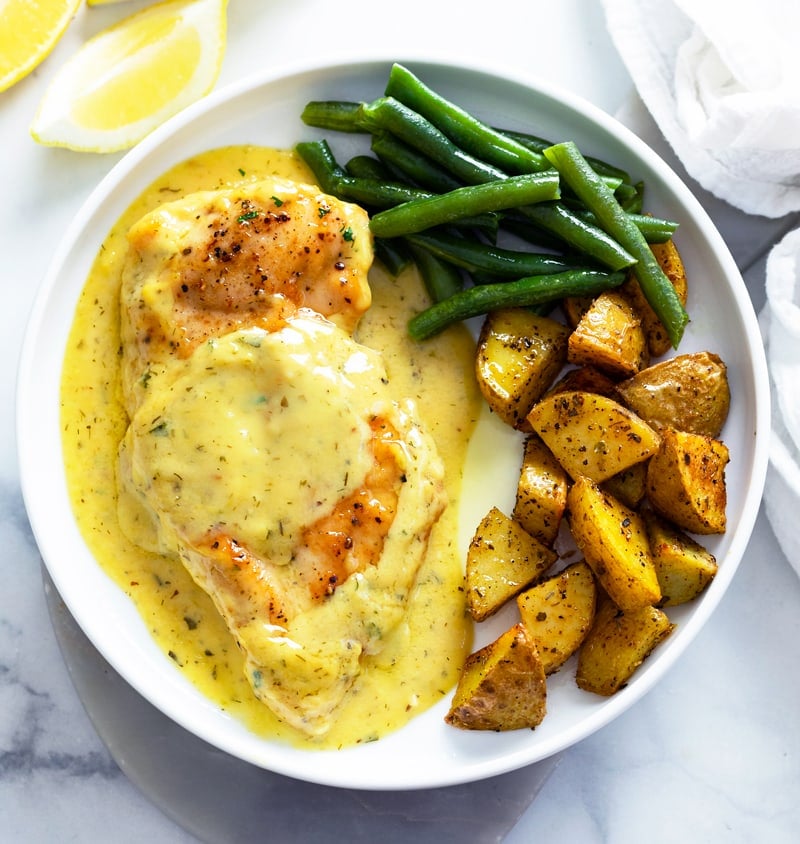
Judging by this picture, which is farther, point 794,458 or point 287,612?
point 794,458

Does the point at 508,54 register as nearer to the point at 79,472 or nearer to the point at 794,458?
the point at 794,458

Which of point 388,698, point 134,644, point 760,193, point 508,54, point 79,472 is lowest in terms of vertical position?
point 388,698

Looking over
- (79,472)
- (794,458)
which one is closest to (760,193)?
(794,458)

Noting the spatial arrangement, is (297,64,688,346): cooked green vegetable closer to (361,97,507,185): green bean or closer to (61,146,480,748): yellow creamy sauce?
(361,97,507,185): green bean

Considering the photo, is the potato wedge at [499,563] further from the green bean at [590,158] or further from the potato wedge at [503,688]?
the green bean at [590,158]

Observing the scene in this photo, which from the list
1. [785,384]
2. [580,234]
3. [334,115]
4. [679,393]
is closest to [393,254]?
[334,115]

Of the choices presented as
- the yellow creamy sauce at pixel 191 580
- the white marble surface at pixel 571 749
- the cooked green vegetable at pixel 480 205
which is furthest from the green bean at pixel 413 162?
the white marble surface at pixel 571 749

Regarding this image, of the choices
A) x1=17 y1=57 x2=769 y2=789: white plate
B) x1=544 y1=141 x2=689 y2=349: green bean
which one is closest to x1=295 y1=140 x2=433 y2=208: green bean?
x1=17 y1=57 x2=769 y2=789: white plate
